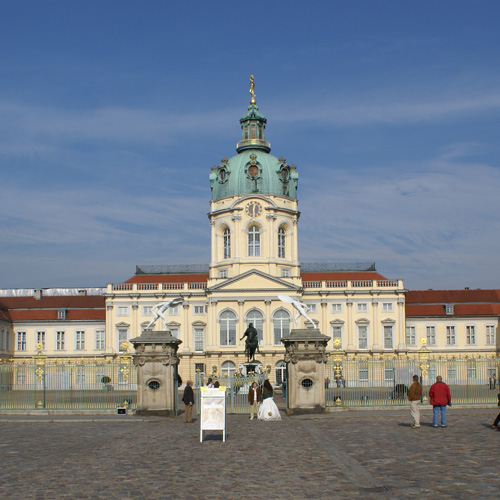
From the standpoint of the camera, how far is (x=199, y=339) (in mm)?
75438

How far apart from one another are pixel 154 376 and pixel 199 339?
45792 millimetres

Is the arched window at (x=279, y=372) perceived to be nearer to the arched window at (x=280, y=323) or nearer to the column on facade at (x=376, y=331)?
the arched window at (x=280, y=323)

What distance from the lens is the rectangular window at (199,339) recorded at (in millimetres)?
75088

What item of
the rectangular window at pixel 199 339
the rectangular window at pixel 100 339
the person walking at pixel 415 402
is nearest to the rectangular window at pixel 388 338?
the rectangular window at pixel 199 339

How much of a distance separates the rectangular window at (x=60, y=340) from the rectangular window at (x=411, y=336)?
37.5 meters

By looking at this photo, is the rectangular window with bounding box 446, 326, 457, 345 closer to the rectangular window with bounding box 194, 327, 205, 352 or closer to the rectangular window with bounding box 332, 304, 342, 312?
the rectangular window with bounding box 332, 304, 342, 312

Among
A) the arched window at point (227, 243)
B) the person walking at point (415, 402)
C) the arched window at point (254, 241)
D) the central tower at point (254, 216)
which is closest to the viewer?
the person walking at point (415, 402)

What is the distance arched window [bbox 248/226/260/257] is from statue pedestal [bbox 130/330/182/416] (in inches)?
1741

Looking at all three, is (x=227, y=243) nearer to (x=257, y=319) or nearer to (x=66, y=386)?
(x=257, y=319)

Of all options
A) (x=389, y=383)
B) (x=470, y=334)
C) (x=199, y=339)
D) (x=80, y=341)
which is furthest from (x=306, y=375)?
(x=80, y=341)

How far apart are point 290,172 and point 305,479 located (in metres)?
63.8

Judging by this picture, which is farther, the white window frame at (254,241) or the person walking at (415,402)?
the white window frame at (254,241)

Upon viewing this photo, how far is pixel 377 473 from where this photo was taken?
14438 millimetres

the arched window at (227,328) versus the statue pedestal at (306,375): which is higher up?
the arched window at (227,328)
